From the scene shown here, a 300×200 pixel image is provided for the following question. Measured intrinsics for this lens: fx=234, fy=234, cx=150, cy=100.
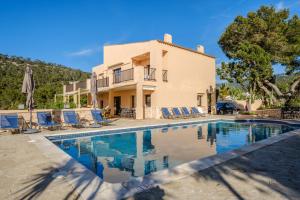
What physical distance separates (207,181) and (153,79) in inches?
602

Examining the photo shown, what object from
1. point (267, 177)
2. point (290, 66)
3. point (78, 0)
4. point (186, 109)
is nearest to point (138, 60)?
point (186, 109)

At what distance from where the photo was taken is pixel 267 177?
460cm

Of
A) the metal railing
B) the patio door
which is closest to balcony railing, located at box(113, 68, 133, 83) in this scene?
the patio door

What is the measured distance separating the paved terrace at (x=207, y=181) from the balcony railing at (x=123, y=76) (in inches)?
523

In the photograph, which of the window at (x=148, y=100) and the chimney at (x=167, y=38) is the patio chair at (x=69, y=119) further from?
the chimney at (x=167, y=38)

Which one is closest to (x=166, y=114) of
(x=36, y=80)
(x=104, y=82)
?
(x=104, y=82)

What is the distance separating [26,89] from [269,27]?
946 inches

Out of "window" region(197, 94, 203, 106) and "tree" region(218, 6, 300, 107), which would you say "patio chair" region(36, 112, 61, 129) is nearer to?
"window" region(197, 94, 203, 106)

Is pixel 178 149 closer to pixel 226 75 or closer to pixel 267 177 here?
pixel 267 177

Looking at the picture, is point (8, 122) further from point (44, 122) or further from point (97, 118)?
point (97, 118)

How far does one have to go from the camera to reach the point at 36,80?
39.6 meters

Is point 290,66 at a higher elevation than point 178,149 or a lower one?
higher

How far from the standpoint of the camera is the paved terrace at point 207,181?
12.5 ft

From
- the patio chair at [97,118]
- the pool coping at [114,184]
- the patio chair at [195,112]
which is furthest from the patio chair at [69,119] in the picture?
the patio chair at [195,112]
